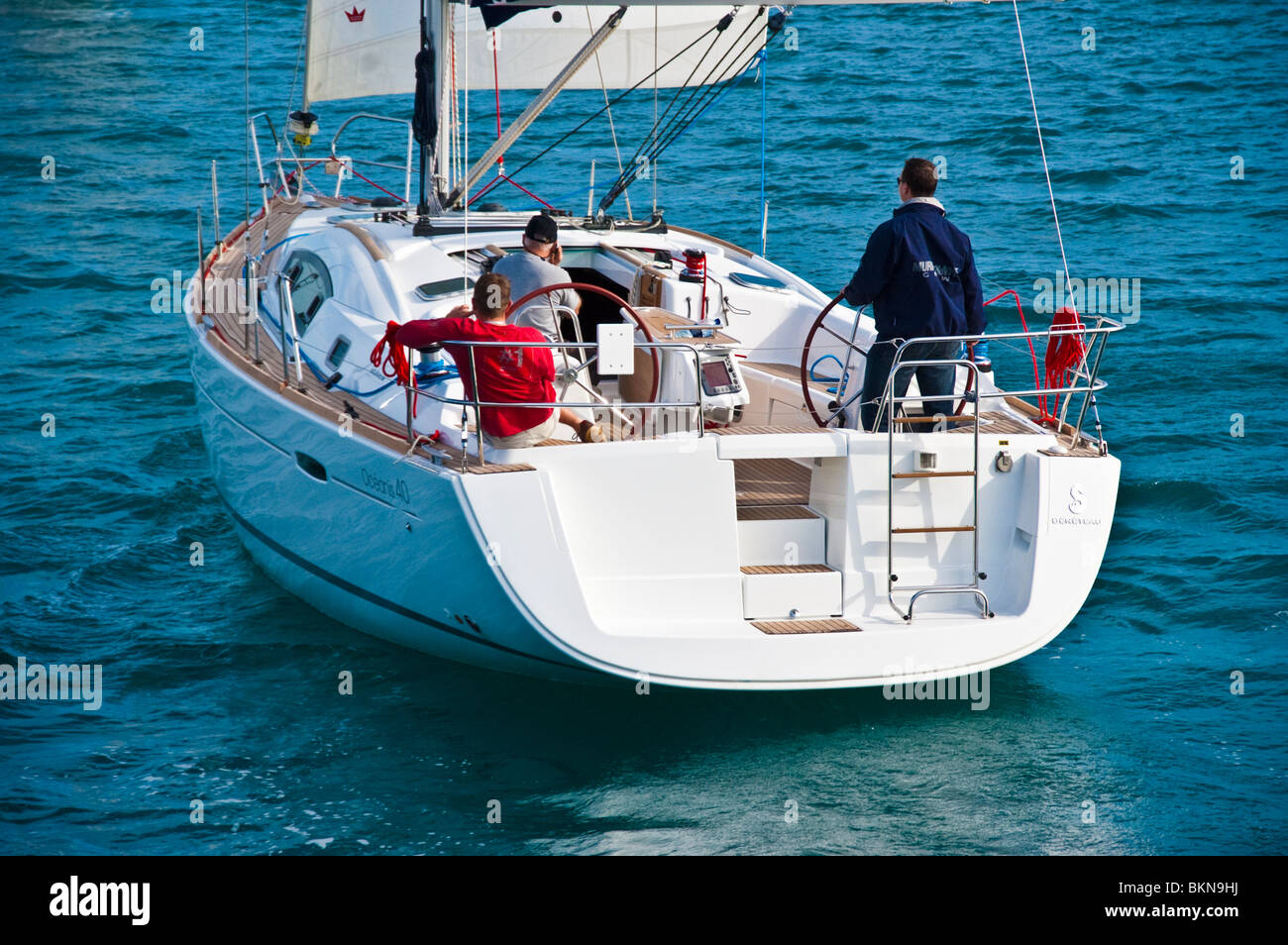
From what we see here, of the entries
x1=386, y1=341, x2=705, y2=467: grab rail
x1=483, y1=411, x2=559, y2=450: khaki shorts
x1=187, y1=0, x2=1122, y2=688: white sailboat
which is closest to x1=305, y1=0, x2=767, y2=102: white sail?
x1=187, y1=0, x2=1122, y2=688: white sailboat

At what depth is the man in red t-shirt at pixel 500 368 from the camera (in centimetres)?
662

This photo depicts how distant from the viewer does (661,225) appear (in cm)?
979

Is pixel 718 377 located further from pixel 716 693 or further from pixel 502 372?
pixel 716 693

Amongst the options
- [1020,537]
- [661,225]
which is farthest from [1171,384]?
[1020,537]

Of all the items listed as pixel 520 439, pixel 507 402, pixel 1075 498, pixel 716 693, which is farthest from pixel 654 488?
pixel 1075 498

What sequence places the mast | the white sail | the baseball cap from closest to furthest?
the baseball cap
the mast
the white sail

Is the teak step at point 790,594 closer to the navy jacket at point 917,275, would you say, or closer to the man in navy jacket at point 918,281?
the man in navy jacket at point 918,281

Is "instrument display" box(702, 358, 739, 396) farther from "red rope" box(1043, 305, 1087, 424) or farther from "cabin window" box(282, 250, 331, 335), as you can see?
"cabin window" box(282, 250, 331, 335)

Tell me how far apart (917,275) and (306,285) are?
385 centimetres

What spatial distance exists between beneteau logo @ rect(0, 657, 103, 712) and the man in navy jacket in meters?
4.23

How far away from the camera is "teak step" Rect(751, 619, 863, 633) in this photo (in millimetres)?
6480

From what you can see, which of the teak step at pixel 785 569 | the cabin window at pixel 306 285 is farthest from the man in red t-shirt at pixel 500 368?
the cabin window at pixel 306 285
